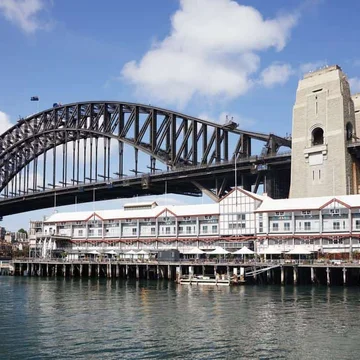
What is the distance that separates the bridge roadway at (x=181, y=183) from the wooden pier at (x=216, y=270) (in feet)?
110

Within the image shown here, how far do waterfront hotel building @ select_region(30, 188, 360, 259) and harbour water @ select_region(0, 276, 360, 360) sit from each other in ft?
61.5

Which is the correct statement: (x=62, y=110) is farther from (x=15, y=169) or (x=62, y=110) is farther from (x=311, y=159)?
(x=311, y=159)

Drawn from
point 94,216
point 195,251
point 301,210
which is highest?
point 94,216

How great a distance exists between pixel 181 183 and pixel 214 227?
123ft

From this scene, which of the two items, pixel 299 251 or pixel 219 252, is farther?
pixel 219 252

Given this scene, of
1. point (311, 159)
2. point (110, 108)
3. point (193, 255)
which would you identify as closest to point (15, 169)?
point (110, 108)

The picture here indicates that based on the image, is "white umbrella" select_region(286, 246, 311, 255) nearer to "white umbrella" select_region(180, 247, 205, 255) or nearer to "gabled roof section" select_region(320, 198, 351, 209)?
"gabled roof section" select_region(320, 198, 351, 209)

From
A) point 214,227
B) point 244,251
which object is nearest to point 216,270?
point 244,251

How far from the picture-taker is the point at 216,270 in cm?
9019

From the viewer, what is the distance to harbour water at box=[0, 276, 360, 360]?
37125 mm

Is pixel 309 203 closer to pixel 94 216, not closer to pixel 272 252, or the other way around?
pixel 272 252

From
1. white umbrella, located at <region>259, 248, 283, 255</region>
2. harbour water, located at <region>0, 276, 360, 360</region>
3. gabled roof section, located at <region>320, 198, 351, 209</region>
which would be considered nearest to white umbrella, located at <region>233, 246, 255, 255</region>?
white umbrella, located at <region>259, 248, 283, 255</region>

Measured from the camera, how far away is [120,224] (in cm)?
11581

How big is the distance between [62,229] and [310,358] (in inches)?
3843
